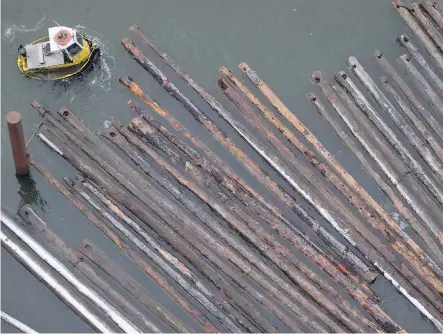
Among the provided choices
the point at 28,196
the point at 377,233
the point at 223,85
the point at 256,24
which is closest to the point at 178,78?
the point at 223,85

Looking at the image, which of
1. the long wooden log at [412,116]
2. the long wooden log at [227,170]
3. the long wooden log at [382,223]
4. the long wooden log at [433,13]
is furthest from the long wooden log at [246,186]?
the long wooden log at [433,13]

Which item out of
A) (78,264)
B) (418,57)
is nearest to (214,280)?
(78,264)

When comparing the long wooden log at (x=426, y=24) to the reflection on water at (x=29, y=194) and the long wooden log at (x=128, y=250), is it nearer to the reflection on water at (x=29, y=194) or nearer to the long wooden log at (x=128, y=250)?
the long wooden log at (x=128, y=250)

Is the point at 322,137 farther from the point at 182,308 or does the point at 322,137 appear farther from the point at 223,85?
the point at 182,308

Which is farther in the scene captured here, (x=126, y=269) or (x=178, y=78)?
(x=178, y=78)

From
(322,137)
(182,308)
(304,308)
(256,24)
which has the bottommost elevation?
(182,308)

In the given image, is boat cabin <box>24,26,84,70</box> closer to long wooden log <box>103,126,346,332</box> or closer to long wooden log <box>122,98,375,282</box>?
long wooden log <box>122,98,375,282</box>

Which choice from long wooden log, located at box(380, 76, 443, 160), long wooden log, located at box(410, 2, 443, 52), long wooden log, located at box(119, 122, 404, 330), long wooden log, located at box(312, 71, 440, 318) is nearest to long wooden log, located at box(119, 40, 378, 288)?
long wooden log, located at box(119, 122, 404, 330)
